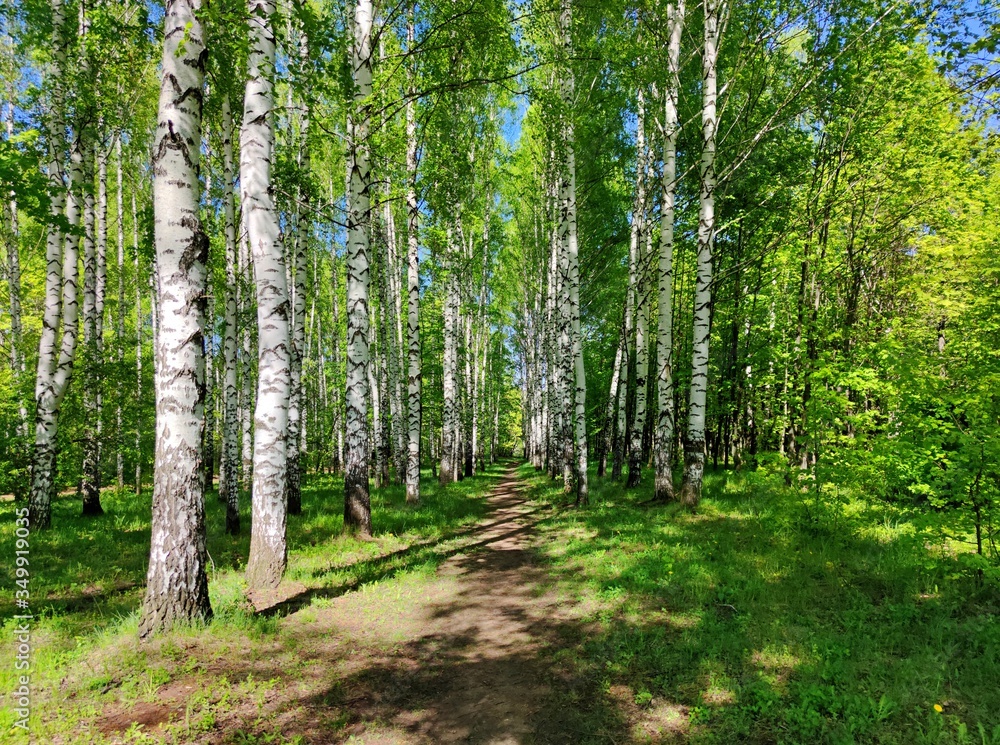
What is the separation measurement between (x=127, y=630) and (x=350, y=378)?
5048 mm

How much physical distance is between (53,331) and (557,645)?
10577 millimetres

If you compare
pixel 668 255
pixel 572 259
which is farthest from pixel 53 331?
pixel 668 255

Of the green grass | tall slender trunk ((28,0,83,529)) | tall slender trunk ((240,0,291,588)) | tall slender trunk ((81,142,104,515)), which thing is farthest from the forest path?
tall slender trunk ((81,142,104,515))

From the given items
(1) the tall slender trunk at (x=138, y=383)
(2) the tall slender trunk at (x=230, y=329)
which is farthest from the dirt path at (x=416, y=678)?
(1) the tall slender trunk at (x=138, y=383)

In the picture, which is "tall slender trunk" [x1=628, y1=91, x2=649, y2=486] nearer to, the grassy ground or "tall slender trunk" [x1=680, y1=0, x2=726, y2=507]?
"tall slender trunk" [x1=680, y1=0, x2=726, y2=507]

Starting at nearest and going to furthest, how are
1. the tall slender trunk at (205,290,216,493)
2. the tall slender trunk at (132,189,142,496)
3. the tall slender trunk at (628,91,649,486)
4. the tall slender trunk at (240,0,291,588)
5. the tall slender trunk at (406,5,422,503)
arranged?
the tall slender trunk at (240,0,291,588), the tall slender trunk at (406,5,422,503), the tall slender trunk at (132,189,142,496), the tall slender trunk at (628,91,649,486), the tall slender trunk at (205,290,216,493)

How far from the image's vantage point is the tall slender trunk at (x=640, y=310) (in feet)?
43.0

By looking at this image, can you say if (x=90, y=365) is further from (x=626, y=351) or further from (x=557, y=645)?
(x=626, y=351)

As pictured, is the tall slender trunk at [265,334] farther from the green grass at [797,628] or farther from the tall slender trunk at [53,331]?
the tall slender trunk at [53,331]

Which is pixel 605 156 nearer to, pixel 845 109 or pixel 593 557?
pixel 845 109

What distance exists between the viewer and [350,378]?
8688 millimetres

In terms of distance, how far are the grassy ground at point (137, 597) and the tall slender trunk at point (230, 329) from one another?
677mm

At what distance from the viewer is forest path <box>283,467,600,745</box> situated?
3627 mm

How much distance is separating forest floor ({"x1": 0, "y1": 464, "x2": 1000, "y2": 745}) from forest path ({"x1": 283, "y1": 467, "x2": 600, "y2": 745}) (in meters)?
0.03
